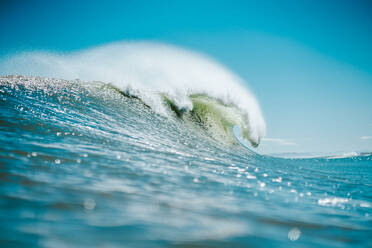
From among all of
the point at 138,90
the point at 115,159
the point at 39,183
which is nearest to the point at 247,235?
the point at 39,183

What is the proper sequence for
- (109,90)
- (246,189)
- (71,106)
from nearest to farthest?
(246,189)
(71,106)
(109,90)

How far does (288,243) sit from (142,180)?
1.50 m

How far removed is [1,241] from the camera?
43.0 inches

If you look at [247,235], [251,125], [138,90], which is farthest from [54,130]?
[251,125]

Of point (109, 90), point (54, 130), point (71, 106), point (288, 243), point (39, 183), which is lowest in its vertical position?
point (288, 243)

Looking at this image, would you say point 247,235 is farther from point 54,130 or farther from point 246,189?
point 54,130

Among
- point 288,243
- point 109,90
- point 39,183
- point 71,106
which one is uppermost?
point 109,90

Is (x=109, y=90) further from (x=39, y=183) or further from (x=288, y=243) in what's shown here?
(x=288, y=243)

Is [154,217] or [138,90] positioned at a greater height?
[138,90]

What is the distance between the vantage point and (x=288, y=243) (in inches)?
61.3

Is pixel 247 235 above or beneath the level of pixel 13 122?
beneath

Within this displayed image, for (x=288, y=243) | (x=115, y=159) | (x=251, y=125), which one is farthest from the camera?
(x=251, y=125)

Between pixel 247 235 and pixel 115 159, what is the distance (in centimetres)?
212

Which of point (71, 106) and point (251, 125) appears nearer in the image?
point (71, 106)
